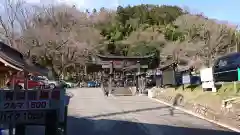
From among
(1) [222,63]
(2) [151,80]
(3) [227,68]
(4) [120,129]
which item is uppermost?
(1) [222,63]

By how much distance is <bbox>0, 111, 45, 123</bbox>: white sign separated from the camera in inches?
340

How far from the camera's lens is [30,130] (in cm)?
1420

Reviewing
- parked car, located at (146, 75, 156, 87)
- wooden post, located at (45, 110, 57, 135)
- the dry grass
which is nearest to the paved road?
the dry grass

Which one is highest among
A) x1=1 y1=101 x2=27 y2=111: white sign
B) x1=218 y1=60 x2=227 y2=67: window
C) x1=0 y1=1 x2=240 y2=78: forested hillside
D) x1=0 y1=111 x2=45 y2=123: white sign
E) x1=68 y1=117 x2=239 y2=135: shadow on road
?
x1=0 y1=1 x2=240 y2=78: forested hillside

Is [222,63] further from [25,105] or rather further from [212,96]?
[25,105]

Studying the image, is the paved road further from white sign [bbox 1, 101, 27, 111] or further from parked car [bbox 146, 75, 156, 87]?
parked car [bbox 146, 75, 156, 87]

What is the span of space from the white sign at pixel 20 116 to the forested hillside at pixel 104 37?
4023 cm

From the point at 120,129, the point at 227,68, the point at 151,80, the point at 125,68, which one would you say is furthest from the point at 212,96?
the point at 151,80

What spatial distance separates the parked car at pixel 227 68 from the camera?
794 inches

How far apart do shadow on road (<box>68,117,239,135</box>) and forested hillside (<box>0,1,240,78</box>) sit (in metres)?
32.1

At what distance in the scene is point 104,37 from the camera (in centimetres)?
6912

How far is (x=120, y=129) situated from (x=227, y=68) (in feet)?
27.7

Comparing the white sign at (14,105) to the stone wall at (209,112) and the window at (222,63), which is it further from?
the window at (222,63)

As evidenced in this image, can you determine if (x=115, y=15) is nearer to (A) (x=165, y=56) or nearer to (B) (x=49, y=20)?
(B) (x=49, y=20)
